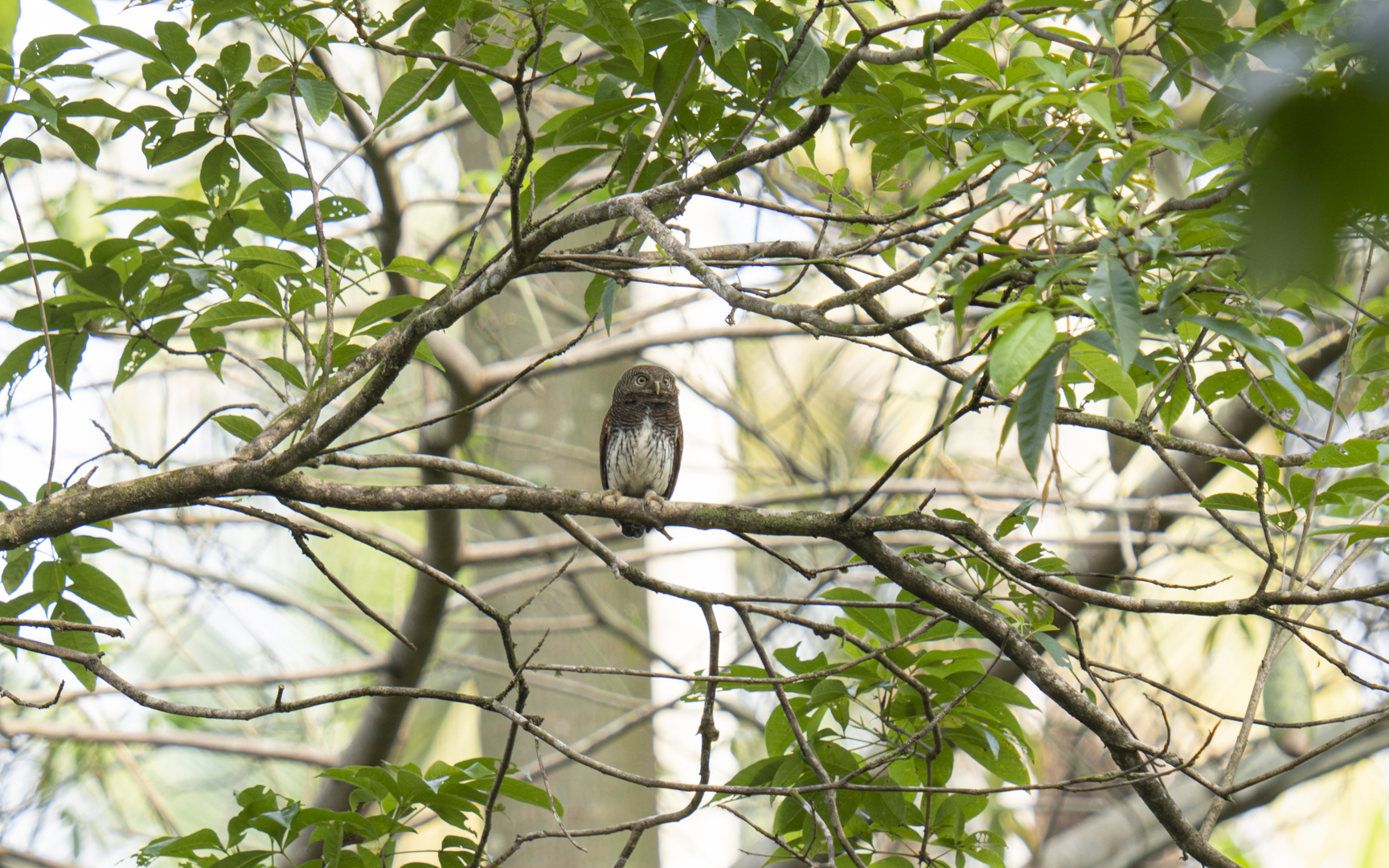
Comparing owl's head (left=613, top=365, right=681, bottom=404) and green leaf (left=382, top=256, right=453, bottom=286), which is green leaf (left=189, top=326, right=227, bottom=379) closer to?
green leaf (left=382, top=256, right=453, bottom=286)

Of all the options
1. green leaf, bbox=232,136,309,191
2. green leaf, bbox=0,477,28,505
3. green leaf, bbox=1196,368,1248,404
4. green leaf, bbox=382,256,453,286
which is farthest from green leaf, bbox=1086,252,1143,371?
green leaf, bbox=0,477,28,505

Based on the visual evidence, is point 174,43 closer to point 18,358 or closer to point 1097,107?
point 18,358

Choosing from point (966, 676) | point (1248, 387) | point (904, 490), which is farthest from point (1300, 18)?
point (904, 490)

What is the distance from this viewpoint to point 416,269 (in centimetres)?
253

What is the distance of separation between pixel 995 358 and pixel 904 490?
428 centimetres

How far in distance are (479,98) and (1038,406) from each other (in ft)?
5.86

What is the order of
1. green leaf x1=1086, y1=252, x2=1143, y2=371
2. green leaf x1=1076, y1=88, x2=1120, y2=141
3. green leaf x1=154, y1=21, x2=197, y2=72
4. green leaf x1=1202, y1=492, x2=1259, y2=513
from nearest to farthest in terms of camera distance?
green leaf x1=1086, y1=252, x2=1143, y2=371 → green leaf x1=1076, y1=88, x2=1120, y2=141 → green leaf x1=1202, y1=492, x2=1259, y2=513 → green leaf x1=154, y1=21, x2=197, y2=72

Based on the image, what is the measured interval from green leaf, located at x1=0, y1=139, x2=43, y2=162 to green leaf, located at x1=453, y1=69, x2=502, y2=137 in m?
0.99

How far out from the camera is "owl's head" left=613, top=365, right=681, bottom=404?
201 inches

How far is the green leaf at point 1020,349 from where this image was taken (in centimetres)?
128

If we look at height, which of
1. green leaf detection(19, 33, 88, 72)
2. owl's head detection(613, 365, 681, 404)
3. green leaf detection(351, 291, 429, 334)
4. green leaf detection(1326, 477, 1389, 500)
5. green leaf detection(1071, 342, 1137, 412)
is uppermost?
owl's head detection(613, 365, 681, 404)

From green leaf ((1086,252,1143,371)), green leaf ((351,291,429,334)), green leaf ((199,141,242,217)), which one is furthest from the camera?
green leaf ((199,141,242,217))

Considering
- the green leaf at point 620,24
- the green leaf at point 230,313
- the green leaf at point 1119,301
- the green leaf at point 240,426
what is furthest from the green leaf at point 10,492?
the green leaf at point 1119,301

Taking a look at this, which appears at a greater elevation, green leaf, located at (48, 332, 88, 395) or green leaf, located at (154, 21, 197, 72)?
green leaf, located at (154, 21, 197, 72)
